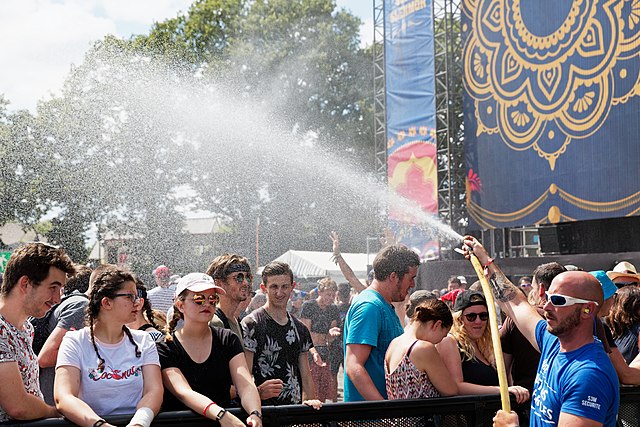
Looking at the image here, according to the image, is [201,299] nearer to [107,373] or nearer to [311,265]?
[107,373]

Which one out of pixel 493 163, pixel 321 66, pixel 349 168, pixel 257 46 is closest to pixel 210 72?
pixel 257 46

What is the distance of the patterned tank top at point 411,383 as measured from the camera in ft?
13.9

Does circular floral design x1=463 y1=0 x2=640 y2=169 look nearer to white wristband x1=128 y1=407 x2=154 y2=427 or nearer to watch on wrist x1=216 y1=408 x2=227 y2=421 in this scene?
watch on wrist x1=216 y1=408 x2=227 y2=421

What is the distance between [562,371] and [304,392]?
7.00ft

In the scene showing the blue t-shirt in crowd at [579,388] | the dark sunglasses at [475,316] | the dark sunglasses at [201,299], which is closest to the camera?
the blue t-shirt in crowd at [579,388]

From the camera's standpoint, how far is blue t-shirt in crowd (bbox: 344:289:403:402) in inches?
182

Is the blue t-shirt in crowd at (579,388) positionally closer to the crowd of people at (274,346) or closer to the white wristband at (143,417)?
the crowd of people at (274,346)

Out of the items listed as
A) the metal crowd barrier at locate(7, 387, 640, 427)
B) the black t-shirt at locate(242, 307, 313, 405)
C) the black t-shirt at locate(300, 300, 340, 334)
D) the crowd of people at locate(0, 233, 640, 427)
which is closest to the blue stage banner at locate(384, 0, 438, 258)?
the black t-shirt at locate(300, 300, 340, 334)

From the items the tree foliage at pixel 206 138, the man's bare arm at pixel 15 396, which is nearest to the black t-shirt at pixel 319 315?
the man's bare arm at pixel 15 396

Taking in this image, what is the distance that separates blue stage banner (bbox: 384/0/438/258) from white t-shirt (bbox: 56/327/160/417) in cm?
1817

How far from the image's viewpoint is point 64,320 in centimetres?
490

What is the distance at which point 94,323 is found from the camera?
3822mm

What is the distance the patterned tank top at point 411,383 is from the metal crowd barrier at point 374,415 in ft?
0.47

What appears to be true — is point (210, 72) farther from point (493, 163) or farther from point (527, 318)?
point (527, 318)
